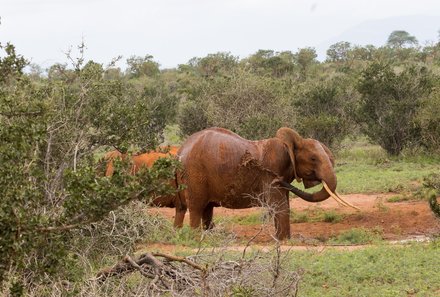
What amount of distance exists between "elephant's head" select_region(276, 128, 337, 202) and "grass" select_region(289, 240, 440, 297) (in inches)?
99.0

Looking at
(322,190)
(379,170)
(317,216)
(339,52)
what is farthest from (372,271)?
(339,52)

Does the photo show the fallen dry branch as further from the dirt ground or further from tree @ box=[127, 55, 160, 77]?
tree @ box=[127, 55, 160, 77]

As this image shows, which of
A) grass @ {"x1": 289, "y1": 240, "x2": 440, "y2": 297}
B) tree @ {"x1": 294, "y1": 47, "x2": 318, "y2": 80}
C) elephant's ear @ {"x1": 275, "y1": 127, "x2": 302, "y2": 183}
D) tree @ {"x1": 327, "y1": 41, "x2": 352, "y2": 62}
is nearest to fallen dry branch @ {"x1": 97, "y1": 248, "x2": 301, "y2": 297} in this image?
grass @ {"x1": 289, "y1": 240, "x2": 440, "y2": 297}

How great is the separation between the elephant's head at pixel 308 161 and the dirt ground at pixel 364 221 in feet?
3.05

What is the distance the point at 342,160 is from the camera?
22.2 m

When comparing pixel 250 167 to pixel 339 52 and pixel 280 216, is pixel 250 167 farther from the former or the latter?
pixel 339 52

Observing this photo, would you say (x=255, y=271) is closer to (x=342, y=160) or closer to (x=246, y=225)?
(x=246, y=225)

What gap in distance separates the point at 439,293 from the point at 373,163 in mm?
12897

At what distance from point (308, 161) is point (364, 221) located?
2149 mm

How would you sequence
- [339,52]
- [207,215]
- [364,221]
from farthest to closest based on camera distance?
1. [339,52]
2. [364,221]
3. [207,215]

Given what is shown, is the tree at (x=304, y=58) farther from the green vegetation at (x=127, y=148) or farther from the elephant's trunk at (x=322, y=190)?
the elephant's trunk at (x=322, y=190)

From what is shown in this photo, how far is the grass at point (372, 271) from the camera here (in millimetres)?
8422

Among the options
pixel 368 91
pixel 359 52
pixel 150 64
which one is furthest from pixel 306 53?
pixel 368 91

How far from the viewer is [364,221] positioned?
1416cm
